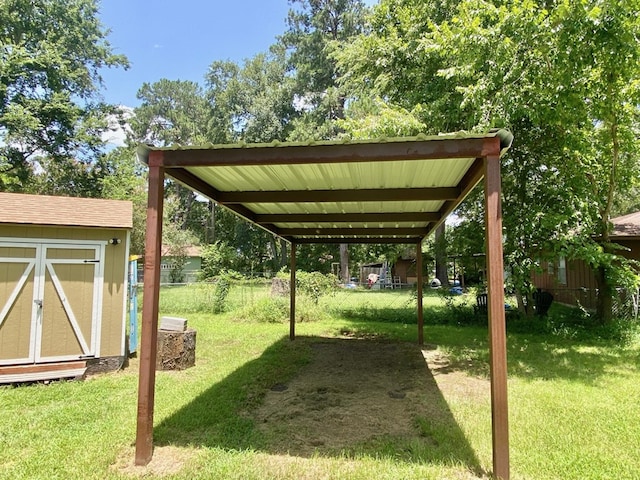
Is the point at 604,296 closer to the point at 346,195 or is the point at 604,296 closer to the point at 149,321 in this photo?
the point at 346,195

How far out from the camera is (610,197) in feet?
26.0

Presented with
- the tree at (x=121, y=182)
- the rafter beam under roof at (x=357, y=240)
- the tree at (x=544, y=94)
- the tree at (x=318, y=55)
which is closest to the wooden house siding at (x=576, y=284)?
the tree at (x=544, y=94)

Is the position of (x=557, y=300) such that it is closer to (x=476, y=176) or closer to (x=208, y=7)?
(x=476, y=176)

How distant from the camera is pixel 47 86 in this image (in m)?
20.9

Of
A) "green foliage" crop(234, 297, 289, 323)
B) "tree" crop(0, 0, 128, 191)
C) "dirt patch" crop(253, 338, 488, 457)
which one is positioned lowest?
"dirt patch" crop(253, 338, 488, 457)

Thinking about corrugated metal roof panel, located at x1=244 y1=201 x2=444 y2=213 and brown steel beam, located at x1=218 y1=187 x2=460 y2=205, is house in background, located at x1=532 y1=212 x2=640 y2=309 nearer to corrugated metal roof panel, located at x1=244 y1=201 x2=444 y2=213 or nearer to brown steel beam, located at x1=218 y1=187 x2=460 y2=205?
A: corrugated metal roof panel, located at x1=244 y1=201 x2=444 y2=213

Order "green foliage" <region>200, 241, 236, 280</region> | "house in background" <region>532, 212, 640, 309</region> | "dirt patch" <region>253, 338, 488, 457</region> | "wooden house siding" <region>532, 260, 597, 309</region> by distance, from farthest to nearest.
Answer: "green foliage" <region>200, 241, 236, 280</region> < "wooden house siding" <region>532, 260, 597, 309</region> < "house in background" <region>532, 212, 640, 309</region> < "dirt patch" <region>253, 338, 488, 457</region>

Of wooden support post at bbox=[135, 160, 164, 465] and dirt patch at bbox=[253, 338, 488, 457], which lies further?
dirt patch at bbox=[253, 338, 488, 457]

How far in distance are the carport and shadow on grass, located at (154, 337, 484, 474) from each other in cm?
70

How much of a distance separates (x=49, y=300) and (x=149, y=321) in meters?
3.41

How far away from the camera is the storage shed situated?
5.36 metres

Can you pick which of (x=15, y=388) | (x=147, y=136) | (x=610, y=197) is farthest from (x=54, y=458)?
(x=147, y=136)

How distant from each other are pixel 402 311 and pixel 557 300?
7.53m

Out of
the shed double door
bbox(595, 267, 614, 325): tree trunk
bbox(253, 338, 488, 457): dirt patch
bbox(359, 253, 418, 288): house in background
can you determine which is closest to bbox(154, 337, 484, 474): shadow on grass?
bbox(253, 338, 488, 457): dirt patch
